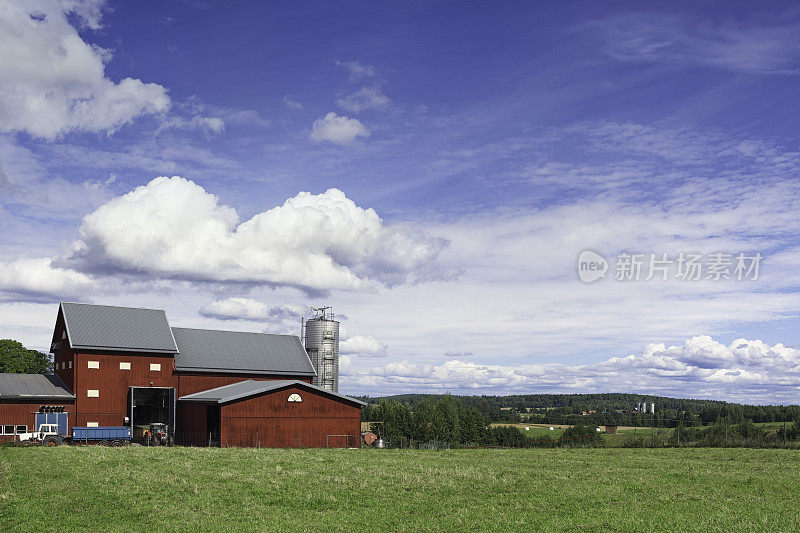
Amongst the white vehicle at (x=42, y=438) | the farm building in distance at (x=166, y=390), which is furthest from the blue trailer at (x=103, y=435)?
Result: the farm building in distance at (x=166, y=390)

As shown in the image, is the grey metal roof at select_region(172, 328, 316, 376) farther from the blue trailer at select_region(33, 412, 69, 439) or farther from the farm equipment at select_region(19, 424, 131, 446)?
the blue trailer at select_region(33, 412, 69, 439)

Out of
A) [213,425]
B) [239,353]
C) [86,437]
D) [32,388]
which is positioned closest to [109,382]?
[32,388]

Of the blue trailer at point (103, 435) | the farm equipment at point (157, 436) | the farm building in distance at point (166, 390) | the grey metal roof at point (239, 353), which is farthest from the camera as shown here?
the grey metal roof at point (239, 353)

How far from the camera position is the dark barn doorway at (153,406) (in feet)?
199

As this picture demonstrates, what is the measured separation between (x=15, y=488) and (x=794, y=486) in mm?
31040

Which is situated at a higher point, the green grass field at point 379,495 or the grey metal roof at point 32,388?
the grey metal roof at point 32,388

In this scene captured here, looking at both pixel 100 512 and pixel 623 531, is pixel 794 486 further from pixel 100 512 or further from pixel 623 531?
pixel 100 512

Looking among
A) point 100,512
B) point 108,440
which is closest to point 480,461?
point 100,512

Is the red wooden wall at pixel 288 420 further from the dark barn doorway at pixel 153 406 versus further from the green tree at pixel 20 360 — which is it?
the green tree at pixel 20 360

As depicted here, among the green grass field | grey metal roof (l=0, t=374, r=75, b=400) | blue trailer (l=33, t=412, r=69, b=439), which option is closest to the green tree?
grey metal roof (l=0, t=374, r=75, b=400)

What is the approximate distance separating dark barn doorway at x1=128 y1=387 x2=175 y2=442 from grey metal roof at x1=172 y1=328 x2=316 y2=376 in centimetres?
295

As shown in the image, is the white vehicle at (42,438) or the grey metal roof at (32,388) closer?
the white vehicle at (42,438)

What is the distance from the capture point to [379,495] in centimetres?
2555

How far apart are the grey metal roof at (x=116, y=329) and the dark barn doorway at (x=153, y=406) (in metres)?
3.96
